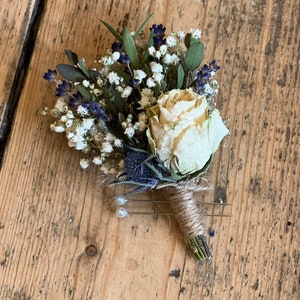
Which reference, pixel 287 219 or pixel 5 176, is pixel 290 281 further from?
pixel 5 176

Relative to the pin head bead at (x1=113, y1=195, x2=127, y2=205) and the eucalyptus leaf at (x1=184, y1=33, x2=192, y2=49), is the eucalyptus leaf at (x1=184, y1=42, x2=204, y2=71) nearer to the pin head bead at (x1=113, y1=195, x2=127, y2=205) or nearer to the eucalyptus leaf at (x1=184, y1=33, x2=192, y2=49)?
the eucalyptus leaf at (x1=184, y1=33, x2=192, y2=49)

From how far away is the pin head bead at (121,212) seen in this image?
1.02 meters

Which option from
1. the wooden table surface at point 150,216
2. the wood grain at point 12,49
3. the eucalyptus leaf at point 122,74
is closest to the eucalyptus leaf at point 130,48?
the eucalyptus leaf at point 122,74

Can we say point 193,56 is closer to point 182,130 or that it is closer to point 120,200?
point 182,130

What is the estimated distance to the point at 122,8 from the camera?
1.12 meters

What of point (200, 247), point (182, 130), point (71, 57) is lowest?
point (200, 247)

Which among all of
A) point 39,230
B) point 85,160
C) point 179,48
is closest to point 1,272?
point 39,230

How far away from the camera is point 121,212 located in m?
1.02

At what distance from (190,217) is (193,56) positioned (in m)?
0.27

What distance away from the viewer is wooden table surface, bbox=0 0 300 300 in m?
1.01

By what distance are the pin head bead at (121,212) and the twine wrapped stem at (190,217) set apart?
0.08 meters

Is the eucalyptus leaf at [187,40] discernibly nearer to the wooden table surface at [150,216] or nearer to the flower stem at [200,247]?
the wooden table surface at [150,216]

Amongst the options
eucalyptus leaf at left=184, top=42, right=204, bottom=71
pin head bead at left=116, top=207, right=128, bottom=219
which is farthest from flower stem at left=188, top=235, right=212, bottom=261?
eucalyptus leaf at left=184, top=42, right=204, bottom=71

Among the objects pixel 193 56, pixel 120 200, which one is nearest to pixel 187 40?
pixel 193 56
